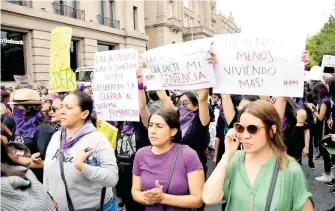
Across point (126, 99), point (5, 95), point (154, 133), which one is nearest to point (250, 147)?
point (154, 133)

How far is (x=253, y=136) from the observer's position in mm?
2176

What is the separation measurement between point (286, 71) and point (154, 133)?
1290mm

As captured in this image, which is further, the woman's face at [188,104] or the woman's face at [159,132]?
the woman's face at [188,104]

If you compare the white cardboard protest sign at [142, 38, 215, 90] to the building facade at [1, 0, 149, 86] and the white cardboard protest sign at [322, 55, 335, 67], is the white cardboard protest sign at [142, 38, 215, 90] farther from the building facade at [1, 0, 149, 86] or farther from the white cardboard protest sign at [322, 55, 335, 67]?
the building facade at [1, 0, 149, 86]

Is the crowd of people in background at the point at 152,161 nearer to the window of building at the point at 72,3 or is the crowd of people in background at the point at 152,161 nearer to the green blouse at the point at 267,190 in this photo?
the green blouse at the point at 267,190

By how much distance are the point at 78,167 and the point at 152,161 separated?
574mm

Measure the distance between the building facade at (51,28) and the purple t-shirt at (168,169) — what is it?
15.6 metres

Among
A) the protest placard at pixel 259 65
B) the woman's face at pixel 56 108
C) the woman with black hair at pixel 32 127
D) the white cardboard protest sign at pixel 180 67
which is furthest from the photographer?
the woman's face at pixel 56 108

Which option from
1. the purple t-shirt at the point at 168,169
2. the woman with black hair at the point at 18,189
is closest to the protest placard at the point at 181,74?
the purple t-shirt at the point at 168,169

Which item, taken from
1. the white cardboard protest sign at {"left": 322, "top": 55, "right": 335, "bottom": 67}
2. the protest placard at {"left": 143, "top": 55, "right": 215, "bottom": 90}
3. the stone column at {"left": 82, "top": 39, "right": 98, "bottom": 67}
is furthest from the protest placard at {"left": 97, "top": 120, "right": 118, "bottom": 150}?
the stone column at {"left": 82, "top": 39, "right": 98, "bottom": 67}

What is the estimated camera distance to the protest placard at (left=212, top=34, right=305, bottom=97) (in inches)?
118

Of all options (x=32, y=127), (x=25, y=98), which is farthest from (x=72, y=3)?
(x=32, y=127)

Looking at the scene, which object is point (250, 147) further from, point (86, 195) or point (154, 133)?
point (86, 195)

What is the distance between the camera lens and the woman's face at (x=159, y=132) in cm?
280
